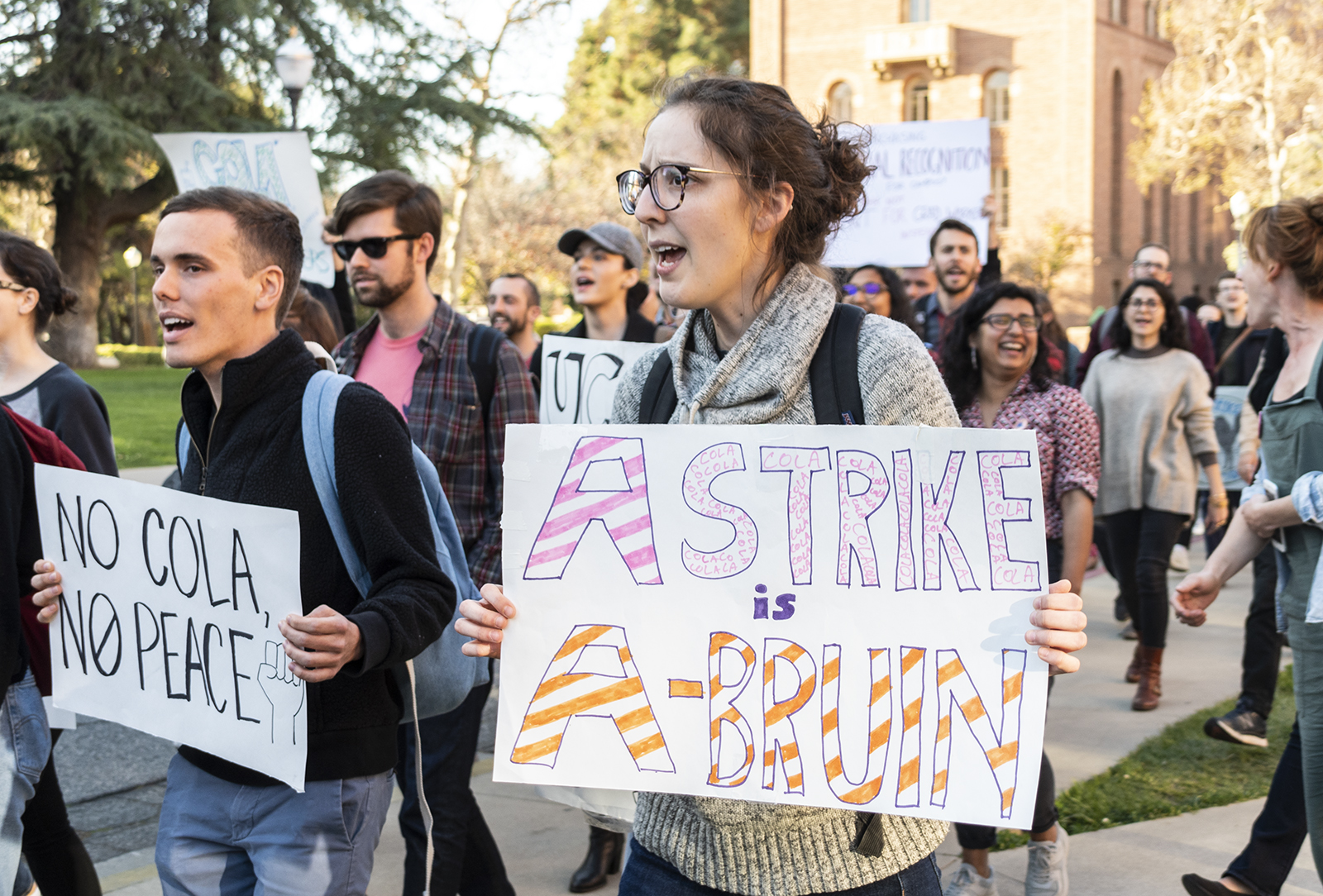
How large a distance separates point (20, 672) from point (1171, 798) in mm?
4143

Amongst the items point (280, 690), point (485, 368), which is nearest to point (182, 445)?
point (280, 690)

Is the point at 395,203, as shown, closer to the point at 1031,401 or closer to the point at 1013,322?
the point at 1013,322

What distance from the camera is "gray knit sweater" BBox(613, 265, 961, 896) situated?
77.6 inches

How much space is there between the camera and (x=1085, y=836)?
4555 millimetres

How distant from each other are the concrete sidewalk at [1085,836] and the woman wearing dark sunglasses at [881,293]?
6.81 feet

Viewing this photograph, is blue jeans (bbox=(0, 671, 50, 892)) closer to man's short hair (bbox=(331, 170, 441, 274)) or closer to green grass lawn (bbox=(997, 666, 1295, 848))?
man's short hair (bbox=(331, 170, 441, 274))

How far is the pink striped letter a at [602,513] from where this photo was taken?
204 cm

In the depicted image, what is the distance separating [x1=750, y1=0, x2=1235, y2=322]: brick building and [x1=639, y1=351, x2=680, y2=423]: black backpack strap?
38.9m

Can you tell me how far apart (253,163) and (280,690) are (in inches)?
237

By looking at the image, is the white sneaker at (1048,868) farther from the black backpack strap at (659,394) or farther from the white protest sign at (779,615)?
the black backpack strap at (659,394)

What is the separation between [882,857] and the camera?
6.52 ft

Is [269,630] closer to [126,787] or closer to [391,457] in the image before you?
[391,457]

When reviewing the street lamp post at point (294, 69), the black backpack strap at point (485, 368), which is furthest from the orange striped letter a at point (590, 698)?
the street lamp post at point (294, 69)

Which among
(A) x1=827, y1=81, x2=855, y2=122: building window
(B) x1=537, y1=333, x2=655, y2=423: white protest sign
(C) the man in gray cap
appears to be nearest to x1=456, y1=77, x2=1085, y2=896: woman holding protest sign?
(B) x1=537, y1=333, x2=655, y2=423: white protest sign
